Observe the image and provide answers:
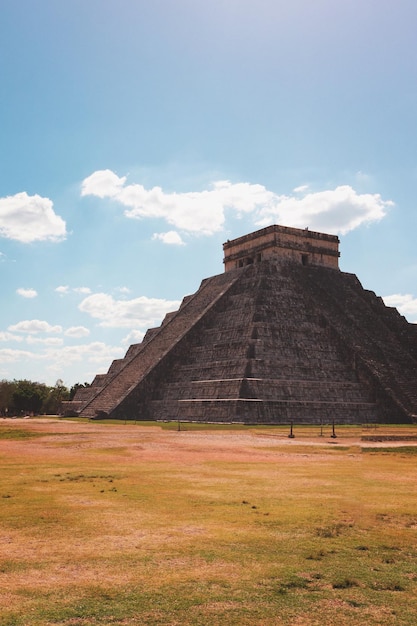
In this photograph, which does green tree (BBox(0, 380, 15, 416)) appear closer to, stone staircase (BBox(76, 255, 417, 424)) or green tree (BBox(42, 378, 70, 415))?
green tree (BBox(42, 378, 70, 415))

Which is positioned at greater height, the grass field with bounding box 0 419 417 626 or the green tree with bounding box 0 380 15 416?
the green tree with bounding box 0 380 15 416

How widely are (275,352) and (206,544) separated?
110ft

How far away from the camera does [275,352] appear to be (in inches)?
1619

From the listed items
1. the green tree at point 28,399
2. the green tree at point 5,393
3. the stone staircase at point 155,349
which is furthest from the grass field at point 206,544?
the green tree at point 5,393

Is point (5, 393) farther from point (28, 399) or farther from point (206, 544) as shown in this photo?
point (206, 544)

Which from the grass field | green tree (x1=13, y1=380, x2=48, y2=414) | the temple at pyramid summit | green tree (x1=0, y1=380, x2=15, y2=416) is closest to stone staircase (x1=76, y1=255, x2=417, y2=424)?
the temple at pyramid summit

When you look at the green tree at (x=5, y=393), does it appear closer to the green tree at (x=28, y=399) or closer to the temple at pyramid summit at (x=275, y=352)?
the green tree at (x=28, y=399)

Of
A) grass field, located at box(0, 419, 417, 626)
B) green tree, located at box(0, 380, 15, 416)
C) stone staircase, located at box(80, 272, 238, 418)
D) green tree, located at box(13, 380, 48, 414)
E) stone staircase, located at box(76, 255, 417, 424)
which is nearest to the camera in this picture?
grass field, located at box(0, 419, 417, 626)

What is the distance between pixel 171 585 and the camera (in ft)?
21.0

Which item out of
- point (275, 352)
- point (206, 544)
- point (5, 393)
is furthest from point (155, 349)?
point (5, 393)

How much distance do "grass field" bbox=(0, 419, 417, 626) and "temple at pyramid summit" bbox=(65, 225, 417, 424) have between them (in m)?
21.0

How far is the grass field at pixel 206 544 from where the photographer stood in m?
5.81

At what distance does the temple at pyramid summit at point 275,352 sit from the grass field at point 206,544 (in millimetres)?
21010

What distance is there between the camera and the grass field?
19.1 feet
